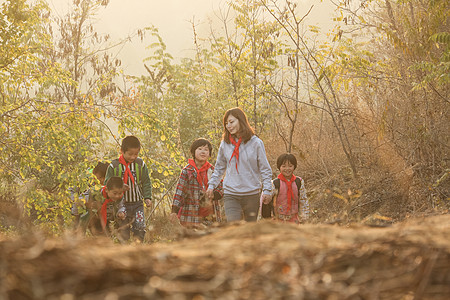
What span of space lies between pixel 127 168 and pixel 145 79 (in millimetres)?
11415

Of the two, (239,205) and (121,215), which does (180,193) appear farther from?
(239,205)

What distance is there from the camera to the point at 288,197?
249 inches

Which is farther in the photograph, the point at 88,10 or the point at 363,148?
the point at 88,10

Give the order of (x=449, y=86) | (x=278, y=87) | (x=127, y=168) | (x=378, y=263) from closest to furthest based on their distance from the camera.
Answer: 1. (x=378, y=263)
2. (x=127, y=168)
3. (x=449, y=86)
4. (x=278, y=87)

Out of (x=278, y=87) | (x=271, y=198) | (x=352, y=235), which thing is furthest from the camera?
(x=278, y=87)

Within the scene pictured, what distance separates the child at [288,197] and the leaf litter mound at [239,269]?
4683 millimetres

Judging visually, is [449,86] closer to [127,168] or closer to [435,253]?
[127,168]

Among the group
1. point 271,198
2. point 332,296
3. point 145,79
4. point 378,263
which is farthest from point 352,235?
point 145,79

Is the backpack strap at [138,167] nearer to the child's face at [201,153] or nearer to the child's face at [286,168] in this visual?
the child's face at [201,153]

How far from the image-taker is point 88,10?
14.6 m

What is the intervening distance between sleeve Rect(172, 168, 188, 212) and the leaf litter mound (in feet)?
16.3

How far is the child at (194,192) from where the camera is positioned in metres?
6.59

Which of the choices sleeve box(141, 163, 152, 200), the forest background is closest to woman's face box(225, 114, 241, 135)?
the forest background

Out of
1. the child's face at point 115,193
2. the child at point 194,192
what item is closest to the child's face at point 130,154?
the child's face at point 115,193
